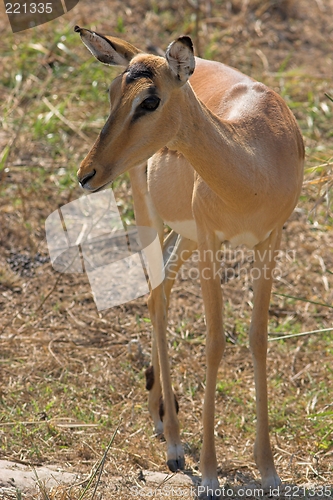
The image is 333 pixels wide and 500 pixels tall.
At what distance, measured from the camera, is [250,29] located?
9.95m

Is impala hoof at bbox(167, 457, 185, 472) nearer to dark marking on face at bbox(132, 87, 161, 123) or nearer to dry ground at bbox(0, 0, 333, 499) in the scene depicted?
dry ground at bbox(0, 0, 333, 499)

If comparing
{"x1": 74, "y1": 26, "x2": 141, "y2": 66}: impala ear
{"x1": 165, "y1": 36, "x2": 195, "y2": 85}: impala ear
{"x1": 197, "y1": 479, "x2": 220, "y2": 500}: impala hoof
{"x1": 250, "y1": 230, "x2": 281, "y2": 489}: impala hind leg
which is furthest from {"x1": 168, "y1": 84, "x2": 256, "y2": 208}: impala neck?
{"x1": 197, "y1": 479, "x2": 220, "y2": 500}: impala hoof

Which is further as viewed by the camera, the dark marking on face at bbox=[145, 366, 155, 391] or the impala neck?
the dark marking on face at bbox=[145, 366, 155, 391]

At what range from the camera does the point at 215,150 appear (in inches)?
157

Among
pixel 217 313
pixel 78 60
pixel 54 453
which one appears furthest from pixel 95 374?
pixel 78 60

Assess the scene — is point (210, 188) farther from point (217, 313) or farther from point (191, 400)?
point (191, 400)

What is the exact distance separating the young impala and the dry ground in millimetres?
276

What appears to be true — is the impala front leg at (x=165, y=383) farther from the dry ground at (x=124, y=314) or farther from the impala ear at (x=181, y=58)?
the impala ear at (x=181, y=58)

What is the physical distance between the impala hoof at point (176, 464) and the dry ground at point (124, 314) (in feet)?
0.27

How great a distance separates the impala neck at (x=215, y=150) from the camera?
391cm

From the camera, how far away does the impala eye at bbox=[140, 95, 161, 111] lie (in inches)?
145

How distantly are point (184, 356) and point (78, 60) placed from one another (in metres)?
4.40

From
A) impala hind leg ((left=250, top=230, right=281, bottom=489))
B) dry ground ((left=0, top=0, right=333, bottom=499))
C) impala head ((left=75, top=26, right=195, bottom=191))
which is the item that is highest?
impala head ((left=75, top=26, right=195, bottom=191))

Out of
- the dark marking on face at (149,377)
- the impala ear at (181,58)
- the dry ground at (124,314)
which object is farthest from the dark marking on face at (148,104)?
the dark marking on face at (149,377)
